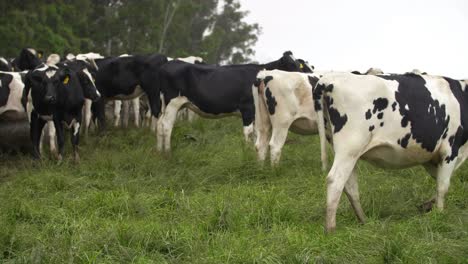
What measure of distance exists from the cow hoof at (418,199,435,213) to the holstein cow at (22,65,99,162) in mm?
6590

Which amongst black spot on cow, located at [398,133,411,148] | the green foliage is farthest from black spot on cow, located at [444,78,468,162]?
the green foliage

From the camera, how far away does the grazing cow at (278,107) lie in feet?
39.0

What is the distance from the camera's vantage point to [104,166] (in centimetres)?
1183

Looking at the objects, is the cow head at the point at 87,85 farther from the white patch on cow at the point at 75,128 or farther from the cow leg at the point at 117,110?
the cow leg at the point at 117,110

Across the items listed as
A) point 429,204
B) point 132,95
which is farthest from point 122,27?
point 429,204

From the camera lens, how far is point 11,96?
13.9 m

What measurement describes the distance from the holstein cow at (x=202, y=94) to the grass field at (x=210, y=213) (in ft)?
2.36

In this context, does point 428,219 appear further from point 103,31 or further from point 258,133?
point 103,31

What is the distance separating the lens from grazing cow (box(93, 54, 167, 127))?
1593 centimetres

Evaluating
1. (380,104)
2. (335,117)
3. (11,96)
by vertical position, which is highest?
(380,104)

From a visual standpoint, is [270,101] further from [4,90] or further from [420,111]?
[4,90]

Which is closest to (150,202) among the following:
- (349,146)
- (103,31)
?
(349,146)

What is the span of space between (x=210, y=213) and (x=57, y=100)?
5833 mm

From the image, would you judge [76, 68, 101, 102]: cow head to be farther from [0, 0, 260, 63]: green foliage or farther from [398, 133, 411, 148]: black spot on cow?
[0, 0, 260, 63]: green foliage
